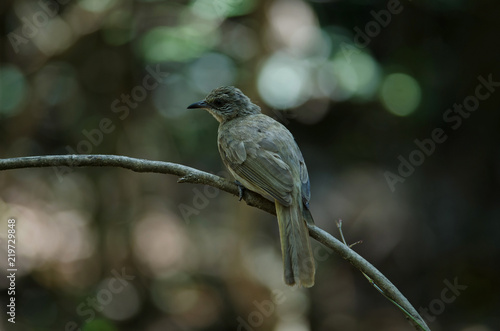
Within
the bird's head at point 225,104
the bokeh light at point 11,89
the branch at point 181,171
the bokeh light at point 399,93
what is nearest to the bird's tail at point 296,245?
the branch at point 181,171

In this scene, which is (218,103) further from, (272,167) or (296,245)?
(296,245)

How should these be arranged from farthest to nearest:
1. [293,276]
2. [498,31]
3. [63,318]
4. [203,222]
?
[203,222] → [498,31] → [63,318] → [293,276]

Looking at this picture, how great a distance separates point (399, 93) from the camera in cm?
702

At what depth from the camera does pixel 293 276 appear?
3.03 meters

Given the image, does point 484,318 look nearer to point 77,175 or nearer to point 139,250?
point 139,250

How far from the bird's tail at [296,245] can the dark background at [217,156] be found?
294 centimetres

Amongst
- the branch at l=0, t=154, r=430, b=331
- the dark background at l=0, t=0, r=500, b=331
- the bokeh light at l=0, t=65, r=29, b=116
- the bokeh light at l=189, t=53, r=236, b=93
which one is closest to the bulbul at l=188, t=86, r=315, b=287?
the branch at l=0, t=154, r=430, b=331

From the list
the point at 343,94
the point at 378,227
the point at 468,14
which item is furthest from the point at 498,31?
the point at 378,227

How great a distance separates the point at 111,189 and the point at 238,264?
2.06 m

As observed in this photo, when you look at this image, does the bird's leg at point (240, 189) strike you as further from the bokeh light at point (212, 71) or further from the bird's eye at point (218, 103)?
the bokeh light at point (212, 71)

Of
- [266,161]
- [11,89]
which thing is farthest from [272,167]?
[11,89]

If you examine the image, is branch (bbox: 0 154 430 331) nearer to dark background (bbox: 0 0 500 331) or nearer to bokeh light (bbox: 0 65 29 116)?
dark background (bbox: 0 0 500 331)

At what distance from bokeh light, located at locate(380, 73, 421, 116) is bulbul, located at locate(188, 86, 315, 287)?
2.99 m

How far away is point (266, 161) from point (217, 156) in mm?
4166
